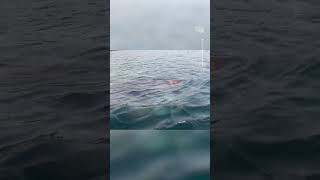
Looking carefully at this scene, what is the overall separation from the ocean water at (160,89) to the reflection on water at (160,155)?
0.05 m

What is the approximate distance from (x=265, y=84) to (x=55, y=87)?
3.77 feet

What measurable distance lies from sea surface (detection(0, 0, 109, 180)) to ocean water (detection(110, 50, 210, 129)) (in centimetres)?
9

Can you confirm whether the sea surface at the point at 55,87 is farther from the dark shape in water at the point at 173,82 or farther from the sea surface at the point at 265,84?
the sea surface at the point at 265,84

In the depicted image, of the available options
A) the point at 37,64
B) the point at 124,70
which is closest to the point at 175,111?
the point at 124,70

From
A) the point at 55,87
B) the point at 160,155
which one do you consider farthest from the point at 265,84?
the point at 55,87

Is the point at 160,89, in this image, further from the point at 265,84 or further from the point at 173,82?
the point at 265,84

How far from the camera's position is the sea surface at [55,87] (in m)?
2.55

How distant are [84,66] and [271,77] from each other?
3.36 feet

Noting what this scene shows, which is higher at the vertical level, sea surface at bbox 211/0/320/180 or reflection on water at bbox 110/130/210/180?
sea surface at bbox 211/0/320/180

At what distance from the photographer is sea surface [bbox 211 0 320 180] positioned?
8.39ft

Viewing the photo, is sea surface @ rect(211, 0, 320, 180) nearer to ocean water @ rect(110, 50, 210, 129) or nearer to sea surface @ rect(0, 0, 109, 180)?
ocean water @ rect(110, 50, 210, 129)

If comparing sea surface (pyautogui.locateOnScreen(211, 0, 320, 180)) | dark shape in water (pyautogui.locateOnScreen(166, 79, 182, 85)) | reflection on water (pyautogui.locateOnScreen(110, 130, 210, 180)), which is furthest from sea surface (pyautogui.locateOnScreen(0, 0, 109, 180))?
sea surface (pyautogui.locateOnScreen(211, 0, 320, 180))

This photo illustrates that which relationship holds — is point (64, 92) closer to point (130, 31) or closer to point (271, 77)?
point (130, 31)

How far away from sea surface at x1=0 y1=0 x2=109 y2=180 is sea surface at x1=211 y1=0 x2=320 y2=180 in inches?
25.0
